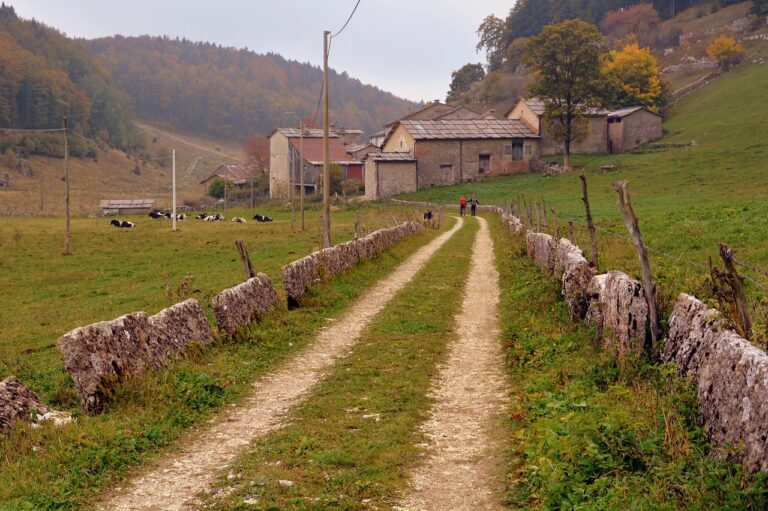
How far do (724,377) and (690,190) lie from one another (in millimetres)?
50482

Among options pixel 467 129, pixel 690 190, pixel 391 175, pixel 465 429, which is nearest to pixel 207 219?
pixel 391 175

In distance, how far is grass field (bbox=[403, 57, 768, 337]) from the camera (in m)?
20.6

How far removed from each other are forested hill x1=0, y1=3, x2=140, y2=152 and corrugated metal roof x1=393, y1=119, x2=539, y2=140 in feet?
303

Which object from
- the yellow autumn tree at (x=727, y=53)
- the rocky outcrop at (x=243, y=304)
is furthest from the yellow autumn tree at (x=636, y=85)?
the rocky outcrop at (x=243, y=304)

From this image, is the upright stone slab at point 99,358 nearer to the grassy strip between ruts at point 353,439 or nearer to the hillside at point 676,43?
the grassy strip between ruts at point 353,439

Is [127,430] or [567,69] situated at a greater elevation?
[567,69]

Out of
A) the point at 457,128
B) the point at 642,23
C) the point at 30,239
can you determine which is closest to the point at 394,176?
the point at 457,128

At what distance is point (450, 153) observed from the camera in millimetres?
82875

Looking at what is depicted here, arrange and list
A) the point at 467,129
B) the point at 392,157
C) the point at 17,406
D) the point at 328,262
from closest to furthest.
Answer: the point at 17,406
the point at 328,262
the point at 392,157
the point at 467,129

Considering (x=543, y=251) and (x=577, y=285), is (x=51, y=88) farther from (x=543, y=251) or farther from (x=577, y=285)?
(x=577, y=285)

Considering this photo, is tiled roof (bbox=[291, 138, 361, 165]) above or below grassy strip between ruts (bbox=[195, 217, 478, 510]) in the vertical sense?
above

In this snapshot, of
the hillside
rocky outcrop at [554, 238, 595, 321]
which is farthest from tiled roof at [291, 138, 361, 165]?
rocky outcrop at [554, 238, 595, 321]

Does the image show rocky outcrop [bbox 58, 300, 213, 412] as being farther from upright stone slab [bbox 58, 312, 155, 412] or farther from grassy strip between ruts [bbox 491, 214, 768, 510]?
grassy strip between ruts [bbox 491, 214, 768, 510]

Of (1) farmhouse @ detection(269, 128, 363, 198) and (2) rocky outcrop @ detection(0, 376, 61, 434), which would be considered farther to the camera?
(1) farmhouse @ detection(269, 128, 363, 198)
